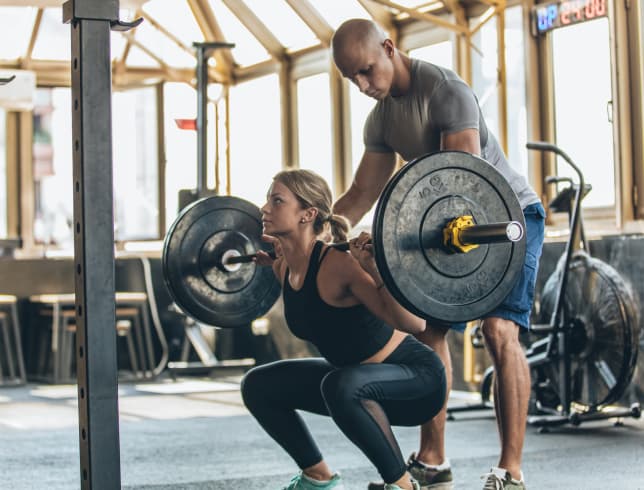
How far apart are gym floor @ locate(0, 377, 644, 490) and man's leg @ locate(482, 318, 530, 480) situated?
0.53 metres

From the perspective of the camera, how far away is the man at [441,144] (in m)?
2.59

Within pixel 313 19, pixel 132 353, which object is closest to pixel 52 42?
pixel 313 19

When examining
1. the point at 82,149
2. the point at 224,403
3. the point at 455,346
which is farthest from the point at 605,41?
the point at 82,149

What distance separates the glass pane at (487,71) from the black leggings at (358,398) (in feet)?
12.1

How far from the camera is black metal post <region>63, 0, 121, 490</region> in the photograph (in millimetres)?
1913

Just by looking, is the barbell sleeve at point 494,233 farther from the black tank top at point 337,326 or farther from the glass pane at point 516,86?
the glass pane at point 516,86

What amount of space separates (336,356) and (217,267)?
0.53 metres

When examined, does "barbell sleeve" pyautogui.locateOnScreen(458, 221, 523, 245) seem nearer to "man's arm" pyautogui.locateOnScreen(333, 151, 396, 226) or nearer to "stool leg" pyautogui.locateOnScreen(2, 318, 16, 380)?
"man's arm" pyautogui.locateOnScreen(333, 151, 396, 226)

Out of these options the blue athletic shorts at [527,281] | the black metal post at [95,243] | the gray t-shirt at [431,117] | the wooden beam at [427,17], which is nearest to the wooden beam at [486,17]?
the wooden beam at [427,17]

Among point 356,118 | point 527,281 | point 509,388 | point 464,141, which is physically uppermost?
point 356,118

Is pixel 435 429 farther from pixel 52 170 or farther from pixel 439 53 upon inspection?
pixel 52 170

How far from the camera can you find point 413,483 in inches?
97.3

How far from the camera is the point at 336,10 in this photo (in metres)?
7.25

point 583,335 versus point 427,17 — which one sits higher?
point 427,17
